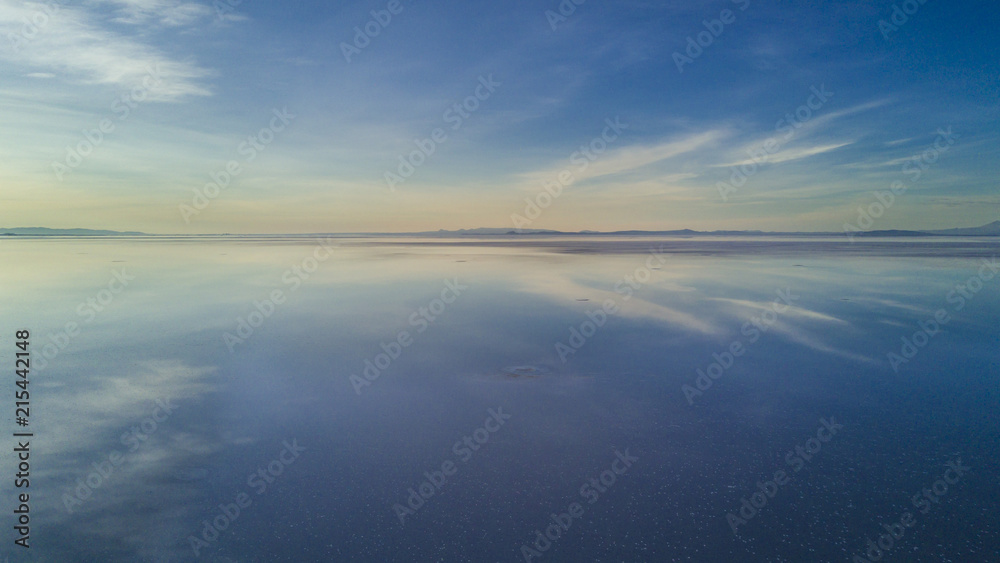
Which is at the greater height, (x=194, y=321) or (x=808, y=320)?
(x=194, y=321)

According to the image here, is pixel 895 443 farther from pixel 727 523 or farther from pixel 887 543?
pixel 727 523

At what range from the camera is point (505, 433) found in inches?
226

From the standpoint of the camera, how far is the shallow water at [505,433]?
396 cm

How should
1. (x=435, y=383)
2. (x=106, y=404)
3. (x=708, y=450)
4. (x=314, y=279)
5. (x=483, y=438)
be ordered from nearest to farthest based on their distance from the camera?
(x=708, y=450) < (x=483, y=438) < (x=106, y=404) < (x=435, y=383) < (x=314, y=279)

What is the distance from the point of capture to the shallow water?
156 inches

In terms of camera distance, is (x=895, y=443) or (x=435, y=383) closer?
(x=895, y=443)

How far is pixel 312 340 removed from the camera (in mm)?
10258

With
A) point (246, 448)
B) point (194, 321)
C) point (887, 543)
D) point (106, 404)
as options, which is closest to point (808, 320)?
point (887, 543)

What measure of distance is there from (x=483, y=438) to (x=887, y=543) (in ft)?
11.8

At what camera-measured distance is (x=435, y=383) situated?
7566 mm

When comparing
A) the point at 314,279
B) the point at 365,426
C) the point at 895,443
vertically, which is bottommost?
the point at 895,443

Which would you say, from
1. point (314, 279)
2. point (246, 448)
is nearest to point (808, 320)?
point (246, 448)

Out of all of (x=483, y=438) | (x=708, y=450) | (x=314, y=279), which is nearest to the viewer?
(x=708, y=450)

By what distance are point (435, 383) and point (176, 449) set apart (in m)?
3.31
